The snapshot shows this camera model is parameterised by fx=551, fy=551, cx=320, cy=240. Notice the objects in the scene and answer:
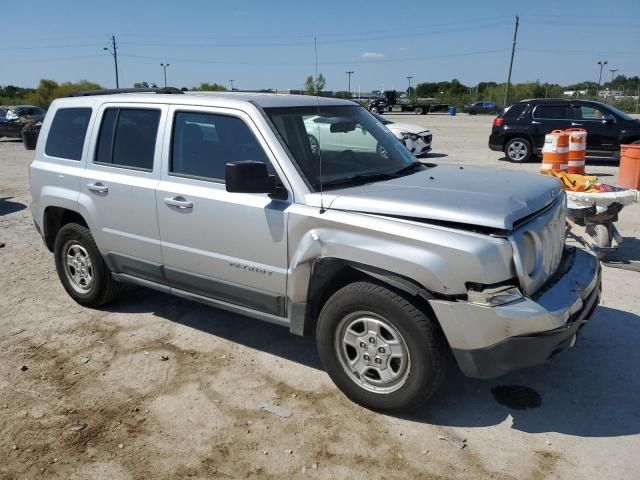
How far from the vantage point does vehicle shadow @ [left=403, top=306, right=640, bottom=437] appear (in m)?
3.37

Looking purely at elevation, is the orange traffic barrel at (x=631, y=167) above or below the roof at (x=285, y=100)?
below

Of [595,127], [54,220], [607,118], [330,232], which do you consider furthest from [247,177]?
[607,118]

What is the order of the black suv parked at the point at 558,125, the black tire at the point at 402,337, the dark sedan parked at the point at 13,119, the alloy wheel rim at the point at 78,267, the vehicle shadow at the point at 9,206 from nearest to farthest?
the black tire at the point at 402,337 → the alloy wheel rim at the point at 78,267 → the vehicle shadow at the point at 9,206 → the black suv parked at the point at 558,125 → the dark sedan parked at the point at 13,119

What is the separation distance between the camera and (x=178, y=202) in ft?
13.4

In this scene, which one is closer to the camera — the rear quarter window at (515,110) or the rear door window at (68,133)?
the rear door window at (68,133)

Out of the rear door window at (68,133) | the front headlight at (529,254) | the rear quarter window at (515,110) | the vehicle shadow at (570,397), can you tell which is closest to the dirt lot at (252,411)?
the vehicle shadow at (570,397)

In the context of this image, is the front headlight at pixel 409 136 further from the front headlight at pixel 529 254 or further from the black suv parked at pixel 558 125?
the front headlight at pixel 529 254

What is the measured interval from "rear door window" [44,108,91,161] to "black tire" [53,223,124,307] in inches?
26.5

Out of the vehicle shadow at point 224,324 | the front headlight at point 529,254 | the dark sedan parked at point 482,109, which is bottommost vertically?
the dark sedan parked at point 482,109

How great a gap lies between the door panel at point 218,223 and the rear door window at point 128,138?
24 centimetres

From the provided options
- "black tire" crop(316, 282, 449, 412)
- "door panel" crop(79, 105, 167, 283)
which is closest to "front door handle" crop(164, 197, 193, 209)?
"door panel" crop(79, 105, 167, 283)

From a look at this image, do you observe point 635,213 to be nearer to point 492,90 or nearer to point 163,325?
point 163,325

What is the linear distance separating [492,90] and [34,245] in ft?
221

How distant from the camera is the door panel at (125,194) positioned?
4.34 meters
